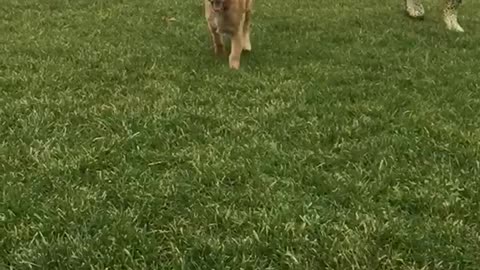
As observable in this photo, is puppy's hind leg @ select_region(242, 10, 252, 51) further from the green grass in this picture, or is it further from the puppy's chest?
the puppy's chest

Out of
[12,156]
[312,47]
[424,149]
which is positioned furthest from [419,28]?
[12,156]

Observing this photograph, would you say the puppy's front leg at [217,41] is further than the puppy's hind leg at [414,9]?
No

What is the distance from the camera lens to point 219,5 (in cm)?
710

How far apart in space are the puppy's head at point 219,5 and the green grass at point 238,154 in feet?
2.24

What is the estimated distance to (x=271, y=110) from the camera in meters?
5.85

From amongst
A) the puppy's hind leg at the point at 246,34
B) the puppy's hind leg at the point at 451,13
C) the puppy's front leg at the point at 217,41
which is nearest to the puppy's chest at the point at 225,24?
the puppy's front leg at the point at 217,41

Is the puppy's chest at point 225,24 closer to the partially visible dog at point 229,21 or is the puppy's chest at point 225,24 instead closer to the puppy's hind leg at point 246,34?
the partially visible dog at point 229,21

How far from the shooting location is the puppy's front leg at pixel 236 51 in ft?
24.4

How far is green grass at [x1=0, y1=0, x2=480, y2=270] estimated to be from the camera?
355 cm

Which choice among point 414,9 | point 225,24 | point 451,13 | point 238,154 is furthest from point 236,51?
point 414,9

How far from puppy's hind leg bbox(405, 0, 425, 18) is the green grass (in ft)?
8.08

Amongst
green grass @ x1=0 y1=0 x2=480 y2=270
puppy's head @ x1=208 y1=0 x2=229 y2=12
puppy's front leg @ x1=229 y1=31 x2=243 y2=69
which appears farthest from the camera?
puppy's front leg @ x1=229 y1=31 x2=243 y2=69

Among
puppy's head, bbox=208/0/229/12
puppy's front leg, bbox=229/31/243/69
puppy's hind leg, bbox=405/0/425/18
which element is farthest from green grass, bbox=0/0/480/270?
puppy's hind leg, bbox=405/0/425/18

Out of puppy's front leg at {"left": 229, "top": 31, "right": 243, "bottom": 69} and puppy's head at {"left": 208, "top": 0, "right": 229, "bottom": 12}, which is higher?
puppy's head at {"left": 208, "top": 0, "right": 229, "bottom": 12}
